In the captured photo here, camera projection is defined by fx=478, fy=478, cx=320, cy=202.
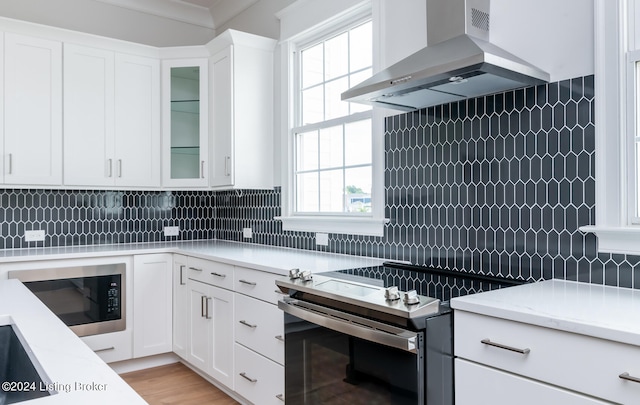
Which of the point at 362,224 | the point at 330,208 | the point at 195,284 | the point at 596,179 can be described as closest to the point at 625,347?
the point at 596,179

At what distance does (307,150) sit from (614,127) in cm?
207

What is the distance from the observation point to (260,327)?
257cm

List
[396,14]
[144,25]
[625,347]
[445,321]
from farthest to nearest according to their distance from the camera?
[144,25]
[396,14]
[445,321]
[625,347]

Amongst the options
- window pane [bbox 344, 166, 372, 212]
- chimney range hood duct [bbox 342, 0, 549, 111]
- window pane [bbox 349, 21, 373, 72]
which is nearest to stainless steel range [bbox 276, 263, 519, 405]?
window pane [bbox 344, 166, 372, 212]

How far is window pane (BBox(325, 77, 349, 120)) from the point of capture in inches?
122

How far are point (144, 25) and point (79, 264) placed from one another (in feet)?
7.14

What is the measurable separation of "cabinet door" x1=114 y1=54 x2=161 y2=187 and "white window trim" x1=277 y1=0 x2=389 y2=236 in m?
1.09

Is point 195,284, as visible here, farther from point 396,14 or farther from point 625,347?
point 625,347

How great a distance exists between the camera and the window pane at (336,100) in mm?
3097

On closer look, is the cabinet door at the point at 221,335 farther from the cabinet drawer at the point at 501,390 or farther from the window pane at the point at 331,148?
the cabinet drawer at the point at 501,390

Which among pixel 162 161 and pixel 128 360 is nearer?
pixel 128 360

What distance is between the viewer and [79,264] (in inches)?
129

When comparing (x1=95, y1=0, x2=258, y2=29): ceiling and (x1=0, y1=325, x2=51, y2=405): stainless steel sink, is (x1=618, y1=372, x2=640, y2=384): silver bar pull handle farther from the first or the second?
(x1=95, y1=0, x2=258, y2=29): ceiling

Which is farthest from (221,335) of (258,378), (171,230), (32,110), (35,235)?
(32,110)
